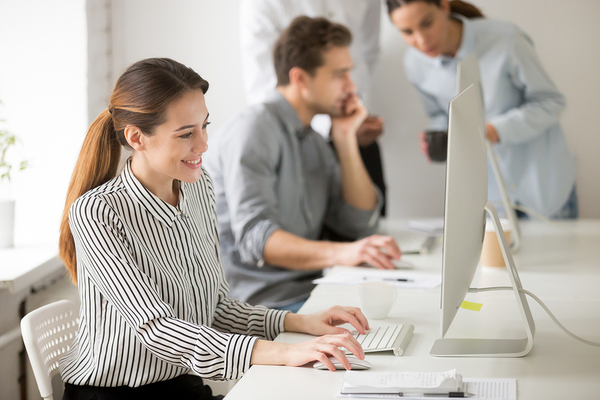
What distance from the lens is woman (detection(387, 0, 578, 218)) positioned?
2.54 meters

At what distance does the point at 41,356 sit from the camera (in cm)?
120

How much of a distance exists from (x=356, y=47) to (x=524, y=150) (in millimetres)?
907

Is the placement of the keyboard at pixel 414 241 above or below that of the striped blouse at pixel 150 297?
below

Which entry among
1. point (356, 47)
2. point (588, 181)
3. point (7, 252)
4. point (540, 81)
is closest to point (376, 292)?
point (7, 252)

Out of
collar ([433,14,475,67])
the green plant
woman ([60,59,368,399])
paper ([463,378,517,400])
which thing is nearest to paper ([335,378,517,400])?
paper ([463,378,517,400])

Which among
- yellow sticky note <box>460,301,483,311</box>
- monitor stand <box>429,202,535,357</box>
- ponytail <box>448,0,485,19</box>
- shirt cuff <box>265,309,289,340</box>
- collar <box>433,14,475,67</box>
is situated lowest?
shirt cuff <box>265,309,289,340</box>

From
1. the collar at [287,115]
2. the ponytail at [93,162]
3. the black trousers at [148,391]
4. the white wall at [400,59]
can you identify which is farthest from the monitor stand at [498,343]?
the white wall at [400,59]

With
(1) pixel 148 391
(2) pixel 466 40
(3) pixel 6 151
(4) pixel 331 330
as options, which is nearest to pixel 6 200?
(3) pixel 6 151

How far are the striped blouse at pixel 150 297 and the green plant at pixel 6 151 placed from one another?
86cm

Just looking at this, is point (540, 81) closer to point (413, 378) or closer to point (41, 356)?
point (413, 378)

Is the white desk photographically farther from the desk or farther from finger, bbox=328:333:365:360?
finger, bbox=328:333:365:360

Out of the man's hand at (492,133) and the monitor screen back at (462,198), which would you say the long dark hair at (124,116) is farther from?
the man's hand at (492,133)

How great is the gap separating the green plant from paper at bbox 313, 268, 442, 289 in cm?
104

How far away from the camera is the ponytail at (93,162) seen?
3.95 feet
